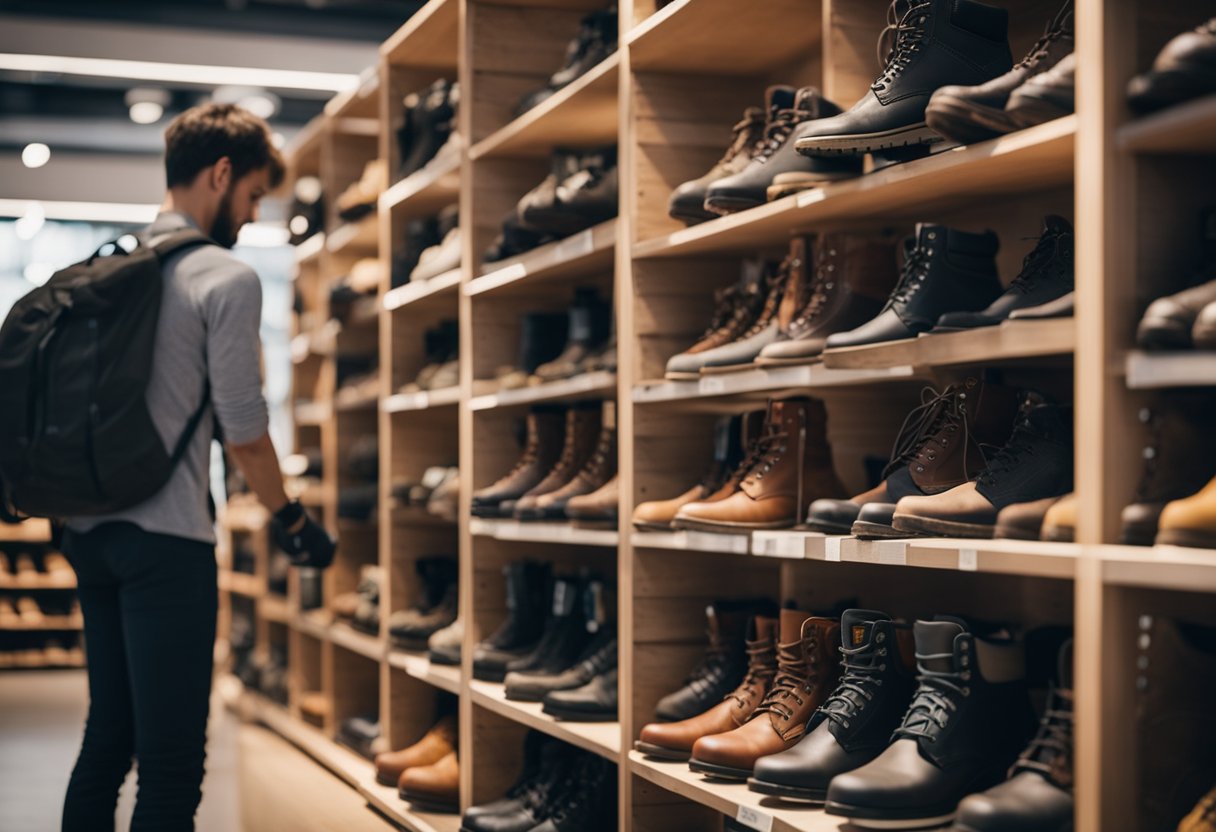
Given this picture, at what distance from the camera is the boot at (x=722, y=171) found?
2883 millimetres

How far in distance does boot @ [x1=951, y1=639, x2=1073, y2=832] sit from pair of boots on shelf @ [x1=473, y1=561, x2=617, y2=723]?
1.42m

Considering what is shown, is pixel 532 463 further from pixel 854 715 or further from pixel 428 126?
pixel 854 715

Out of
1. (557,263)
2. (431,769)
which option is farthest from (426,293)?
(431,769)

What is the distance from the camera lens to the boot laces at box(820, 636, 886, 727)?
2414 mm

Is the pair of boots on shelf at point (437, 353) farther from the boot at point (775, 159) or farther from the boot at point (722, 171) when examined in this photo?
the boot at point (775, 159)

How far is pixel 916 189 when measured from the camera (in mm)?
2352

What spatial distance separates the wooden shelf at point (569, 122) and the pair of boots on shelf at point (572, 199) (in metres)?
0.10

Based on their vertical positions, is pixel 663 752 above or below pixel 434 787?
above

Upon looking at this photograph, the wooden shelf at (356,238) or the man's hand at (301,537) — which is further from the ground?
the wooden shelf at (356,238)

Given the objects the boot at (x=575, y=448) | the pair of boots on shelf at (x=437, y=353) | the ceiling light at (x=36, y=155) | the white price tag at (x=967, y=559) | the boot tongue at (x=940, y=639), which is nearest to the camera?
the white price tag at (x=967, y=559)

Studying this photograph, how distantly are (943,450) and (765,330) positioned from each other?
60 centimetres

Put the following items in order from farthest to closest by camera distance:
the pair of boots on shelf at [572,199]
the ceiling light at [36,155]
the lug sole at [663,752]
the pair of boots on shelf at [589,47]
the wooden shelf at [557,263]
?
the ceiling light at [36,155]
the pair of boots on shelf at [589,47]
the pair of boots on shelf at [572,199]
the wooden shelf at [557,263]
the lug sole at [663,752]

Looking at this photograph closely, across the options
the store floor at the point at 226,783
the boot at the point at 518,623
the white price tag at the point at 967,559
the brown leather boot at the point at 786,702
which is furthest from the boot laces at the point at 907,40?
the store floor at the point at 226,783

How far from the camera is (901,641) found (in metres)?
2.48
